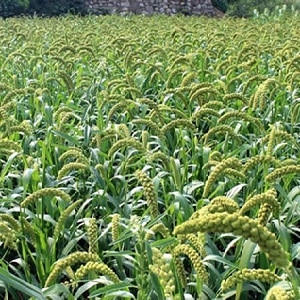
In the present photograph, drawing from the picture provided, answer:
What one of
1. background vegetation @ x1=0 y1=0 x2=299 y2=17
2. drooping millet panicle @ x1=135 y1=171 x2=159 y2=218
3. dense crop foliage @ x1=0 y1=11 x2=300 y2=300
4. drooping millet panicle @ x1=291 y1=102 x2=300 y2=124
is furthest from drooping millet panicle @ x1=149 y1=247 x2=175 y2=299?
background vegetation @ x1=0 y1=0 x2=299 y2=17

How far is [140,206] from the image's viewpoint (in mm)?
2842

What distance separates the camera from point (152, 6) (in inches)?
918

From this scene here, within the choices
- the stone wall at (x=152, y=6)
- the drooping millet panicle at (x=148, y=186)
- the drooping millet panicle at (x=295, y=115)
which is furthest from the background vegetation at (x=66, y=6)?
the drooping millet panicle at (x=148, y=186)

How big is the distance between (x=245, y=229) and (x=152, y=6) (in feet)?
75.0

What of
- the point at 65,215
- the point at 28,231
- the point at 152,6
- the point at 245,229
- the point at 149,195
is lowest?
the point at 152,6

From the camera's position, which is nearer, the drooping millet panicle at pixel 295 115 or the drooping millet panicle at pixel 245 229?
the drooping millet panicle at pixel 245 229

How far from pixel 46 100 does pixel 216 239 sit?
7.72 ft

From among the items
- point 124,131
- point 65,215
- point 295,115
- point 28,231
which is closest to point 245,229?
point 65,215

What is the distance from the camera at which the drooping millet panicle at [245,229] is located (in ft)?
3.43

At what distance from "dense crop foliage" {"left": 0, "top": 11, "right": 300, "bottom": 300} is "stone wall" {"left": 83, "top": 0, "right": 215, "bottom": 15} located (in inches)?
672

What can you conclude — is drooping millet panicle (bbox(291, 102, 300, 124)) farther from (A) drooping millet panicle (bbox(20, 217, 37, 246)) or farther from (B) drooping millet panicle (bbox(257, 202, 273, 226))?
(B) drooping millet panicle (bbox(257, 202, 273, 226))

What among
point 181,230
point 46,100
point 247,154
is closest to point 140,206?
point 247,154

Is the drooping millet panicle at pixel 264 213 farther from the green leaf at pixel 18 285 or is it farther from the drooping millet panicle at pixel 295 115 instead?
the drooping millet panicle at pixel 295 115

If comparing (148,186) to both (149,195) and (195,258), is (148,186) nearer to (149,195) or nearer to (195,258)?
(149,195)
